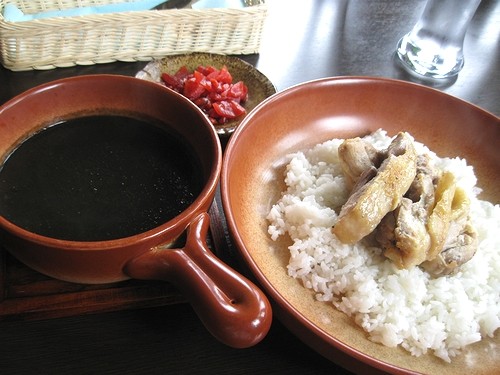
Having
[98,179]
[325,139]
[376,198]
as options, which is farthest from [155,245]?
[325,139]

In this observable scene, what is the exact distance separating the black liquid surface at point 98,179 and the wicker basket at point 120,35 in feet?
2.86

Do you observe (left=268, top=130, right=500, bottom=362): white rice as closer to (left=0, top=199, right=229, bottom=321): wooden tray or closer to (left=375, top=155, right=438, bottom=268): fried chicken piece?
(left=375, top=155, right=438, bottom=268): fried chicken piece

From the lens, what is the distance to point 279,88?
2.24 meters

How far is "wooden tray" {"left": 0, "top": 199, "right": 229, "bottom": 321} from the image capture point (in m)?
1.15

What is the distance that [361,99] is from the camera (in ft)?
5.99

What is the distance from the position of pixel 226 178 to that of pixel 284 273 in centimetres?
33

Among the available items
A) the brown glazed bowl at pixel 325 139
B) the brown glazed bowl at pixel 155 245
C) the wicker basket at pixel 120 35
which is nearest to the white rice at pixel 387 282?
the brown glazed bowl at pixel 325 139

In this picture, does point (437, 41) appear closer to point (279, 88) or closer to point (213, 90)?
point (279, 88)

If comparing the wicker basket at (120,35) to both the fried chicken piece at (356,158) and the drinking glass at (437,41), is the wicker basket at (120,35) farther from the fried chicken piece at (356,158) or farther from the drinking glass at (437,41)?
the fried chicken piece at (356,158)

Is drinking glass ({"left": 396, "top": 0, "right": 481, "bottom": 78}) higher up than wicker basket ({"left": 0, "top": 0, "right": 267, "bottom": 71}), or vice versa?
drinking glass ({"left": 396, "top": 0, "right": 481, "bottom": 78})

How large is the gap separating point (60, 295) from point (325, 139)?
1.13m


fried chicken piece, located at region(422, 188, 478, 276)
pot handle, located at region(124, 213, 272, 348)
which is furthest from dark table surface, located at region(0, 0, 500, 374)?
fried chicken piece, located at region(422, 188, 478, 276)

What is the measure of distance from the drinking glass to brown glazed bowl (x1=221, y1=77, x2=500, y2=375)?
0.75m

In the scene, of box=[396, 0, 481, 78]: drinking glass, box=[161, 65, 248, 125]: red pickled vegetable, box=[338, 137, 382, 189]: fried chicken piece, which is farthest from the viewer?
box=[396, 0, 481, 78]: drinking glass
